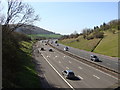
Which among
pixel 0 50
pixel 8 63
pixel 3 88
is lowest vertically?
pixel 3 88

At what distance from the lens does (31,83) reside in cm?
2588

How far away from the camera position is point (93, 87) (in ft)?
87.1

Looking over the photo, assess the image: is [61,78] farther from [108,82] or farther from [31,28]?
[31,28]

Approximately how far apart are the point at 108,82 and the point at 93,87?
11.4ft

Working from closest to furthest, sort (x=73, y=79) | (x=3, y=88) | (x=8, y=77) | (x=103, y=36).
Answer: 1. (x=3, y=88)
2. (x=8, y=77)
3. (x=73, y=79)
4. (x=103, y=36)

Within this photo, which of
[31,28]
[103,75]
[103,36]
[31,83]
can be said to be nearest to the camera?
[31,83]

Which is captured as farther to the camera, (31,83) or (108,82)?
(108,82)

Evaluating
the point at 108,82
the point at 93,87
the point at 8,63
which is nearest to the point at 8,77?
the point at 8,63

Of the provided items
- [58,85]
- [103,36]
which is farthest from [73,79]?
[103,36]

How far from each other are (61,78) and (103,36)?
2874 inches

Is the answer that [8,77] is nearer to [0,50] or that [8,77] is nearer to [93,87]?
[0,50]

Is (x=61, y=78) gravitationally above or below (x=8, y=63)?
below

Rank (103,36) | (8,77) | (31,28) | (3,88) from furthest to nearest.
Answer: (103,36), (31,28), (8,77), (3,88)

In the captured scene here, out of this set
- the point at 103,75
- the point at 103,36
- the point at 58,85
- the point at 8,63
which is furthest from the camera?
the point at 103,36
